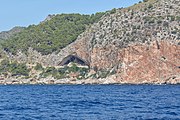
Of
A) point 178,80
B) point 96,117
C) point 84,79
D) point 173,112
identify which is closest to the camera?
point 96,117

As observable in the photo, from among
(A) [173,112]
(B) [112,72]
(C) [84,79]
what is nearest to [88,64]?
(C) [84,79]

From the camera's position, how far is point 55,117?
4659 centimetres

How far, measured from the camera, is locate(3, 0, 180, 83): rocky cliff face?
160000mm

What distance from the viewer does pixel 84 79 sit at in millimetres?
185500

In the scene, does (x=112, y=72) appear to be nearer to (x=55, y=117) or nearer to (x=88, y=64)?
(x=88, y=64)

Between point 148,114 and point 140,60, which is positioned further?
point 140,60

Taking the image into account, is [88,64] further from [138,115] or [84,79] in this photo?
[138,115]

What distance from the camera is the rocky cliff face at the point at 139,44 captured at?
6299 inches

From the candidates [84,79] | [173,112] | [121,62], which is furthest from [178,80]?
[173,112]

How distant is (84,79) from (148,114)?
137m

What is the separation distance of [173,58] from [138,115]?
11395 centimetres

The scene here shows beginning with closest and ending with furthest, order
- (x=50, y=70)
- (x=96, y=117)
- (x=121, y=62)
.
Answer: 1. (x=96, y=117)
2. (x=121, y=62)
3. (x=50, y=70)

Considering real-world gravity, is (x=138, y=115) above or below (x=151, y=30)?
below

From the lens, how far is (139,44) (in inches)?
6506
